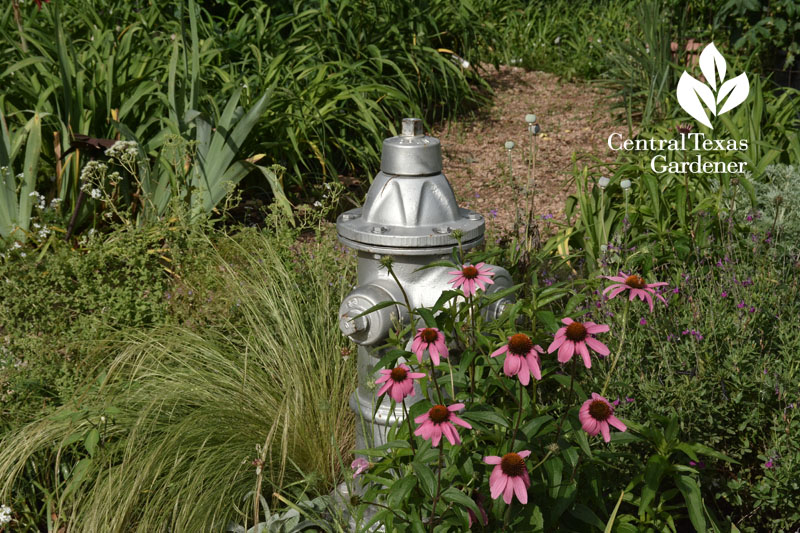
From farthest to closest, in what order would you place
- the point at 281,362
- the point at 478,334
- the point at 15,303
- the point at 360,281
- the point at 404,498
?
the point at 15,303 < the point at 281,362 < the point at 360,281 < the point at 478,334 < the point at 404,498

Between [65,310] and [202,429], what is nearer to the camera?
[202,429]

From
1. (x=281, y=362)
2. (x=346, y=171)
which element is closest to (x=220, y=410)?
(x=281, y=362)

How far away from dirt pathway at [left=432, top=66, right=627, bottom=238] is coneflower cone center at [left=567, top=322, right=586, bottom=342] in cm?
262

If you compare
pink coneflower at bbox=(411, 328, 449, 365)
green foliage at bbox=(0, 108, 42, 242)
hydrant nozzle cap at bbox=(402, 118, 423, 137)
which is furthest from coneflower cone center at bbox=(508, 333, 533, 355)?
green foliage at bbox=(0, 108, 42, 242)

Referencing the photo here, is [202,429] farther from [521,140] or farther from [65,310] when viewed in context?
[521,140]

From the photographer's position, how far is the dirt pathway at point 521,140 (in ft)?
16.9

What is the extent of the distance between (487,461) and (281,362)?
4.39ft

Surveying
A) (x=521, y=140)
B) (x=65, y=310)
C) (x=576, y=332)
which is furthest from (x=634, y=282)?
(x=521, y=140)

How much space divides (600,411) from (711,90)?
392 centimetres

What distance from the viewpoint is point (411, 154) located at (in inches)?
88.3

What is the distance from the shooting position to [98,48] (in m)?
5.12

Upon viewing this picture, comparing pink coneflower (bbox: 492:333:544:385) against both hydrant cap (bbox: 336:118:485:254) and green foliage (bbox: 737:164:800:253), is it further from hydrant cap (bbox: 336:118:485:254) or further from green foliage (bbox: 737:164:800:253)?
green foliage (bbox: 737:164:800:253)

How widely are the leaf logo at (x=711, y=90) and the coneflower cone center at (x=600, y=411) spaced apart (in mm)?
3440

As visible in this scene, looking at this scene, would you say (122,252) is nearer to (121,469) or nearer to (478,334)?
(121,469)
